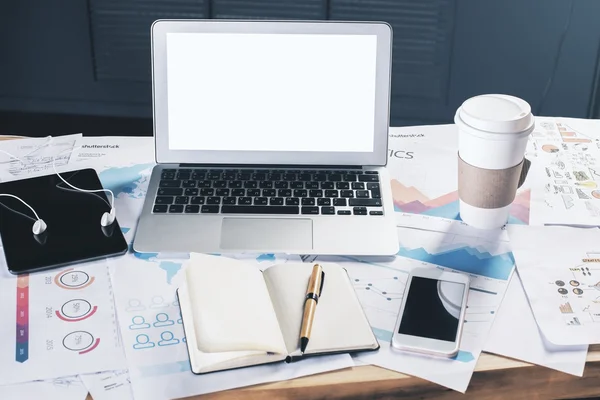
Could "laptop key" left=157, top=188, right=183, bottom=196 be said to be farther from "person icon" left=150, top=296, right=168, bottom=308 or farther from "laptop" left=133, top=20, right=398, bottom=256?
"person icon" left=150, top=296, right=168, bottom=308

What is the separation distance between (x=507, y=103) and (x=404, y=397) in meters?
0.46

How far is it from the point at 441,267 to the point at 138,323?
415mm

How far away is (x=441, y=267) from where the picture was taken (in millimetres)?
1021

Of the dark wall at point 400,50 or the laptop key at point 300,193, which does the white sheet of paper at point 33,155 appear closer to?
the laptop key at point 300,193

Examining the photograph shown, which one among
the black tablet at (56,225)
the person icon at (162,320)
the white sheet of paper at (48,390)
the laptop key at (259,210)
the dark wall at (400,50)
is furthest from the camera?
the dark wall at (400,50)

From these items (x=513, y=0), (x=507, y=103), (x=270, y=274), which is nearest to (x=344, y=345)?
(x=270, y=274)

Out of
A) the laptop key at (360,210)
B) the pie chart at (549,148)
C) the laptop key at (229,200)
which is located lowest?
the laptop key at (360,210)

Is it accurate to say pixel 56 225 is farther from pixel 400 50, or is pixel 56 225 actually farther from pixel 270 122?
pixel 400 50

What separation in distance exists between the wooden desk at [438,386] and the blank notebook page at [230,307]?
5 cm

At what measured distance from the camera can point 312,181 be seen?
1.17 meters

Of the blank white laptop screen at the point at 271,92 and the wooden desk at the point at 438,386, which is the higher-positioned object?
the blank white laptop screen at the point at 271,92

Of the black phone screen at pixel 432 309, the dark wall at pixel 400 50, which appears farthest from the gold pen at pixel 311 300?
the dark wall at pixel 400 50

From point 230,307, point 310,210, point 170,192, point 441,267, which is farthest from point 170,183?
point 441,267

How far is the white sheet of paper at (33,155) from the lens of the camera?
124 centimetres
